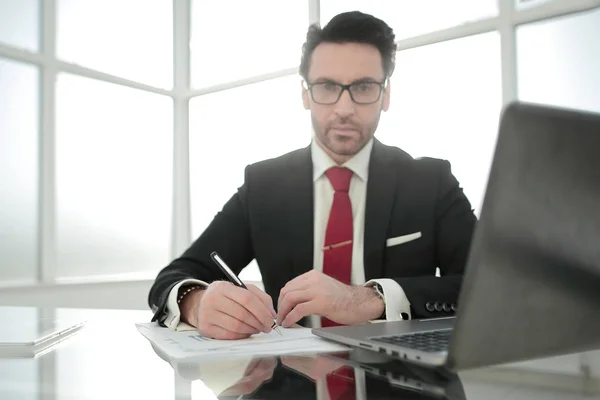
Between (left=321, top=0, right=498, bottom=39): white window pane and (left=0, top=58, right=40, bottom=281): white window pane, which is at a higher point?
(left=321, top=0, right=498, bottom=39): white window pane

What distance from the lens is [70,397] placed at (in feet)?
1.87

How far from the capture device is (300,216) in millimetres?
1795

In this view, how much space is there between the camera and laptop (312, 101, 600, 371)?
483mm

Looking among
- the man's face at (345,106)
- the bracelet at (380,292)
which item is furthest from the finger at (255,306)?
the man's face at (345,106)

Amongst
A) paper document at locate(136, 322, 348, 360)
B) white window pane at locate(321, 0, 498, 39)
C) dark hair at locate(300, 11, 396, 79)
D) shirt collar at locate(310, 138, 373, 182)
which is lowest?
paper document at locate(136, 322, 348, 360)

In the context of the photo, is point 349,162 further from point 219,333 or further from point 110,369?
point 110,369

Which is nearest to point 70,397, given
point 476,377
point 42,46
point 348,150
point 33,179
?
point 476,377

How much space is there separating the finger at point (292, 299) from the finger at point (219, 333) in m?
0.15

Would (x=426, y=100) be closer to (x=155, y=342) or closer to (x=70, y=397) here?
(x=155, y=342)

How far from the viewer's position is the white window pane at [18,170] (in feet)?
11.9

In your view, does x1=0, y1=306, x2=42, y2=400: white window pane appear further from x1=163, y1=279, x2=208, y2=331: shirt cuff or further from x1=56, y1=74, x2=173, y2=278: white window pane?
x1=56, y1=74, x2=173, y2=278: white window pane

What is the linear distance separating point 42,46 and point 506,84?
339 cm

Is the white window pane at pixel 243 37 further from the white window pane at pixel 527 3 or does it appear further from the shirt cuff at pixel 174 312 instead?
the shirt cuff at pixel 174 312

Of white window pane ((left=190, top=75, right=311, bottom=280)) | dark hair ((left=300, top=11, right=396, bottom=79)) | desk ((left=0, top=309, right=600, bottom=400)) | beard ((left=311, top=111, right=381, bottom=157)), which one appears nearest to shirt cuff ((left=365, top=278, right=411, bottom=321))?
desk ((left=0, top=309, right=600, bottom=400))
